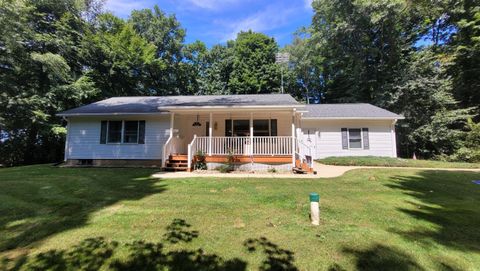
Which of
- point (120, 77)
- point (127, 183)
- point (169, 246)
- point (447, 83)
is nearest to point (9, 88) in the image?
point (120, 77)

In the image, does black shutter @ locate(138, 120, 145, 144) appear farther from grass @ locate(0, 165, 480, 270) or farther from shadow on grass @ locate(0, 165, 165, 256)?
grass @ locate(0, 165, 480, 270)

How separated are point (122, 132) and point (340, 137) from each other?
506 inches

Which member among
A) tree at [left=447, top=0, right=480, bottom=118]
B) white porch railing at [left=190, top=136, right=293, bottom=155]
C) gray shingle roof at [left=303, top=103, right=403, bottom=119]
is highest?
tree at [left=447, top=0, right=480, bottom=118]

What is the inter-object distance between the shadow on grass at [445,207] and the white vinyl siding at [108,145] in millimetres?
10509

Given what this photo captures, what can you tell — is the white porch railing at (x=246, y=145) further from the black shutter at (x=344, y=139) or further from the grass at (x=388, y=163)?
the black shutter at (x=344, y=139)

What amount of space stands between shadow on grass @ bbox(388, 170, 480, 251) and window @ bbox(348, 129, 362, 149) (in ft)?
20.0

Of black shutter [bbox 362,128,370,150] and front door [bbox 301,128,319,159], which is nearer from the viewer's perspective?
black shutter [bbox 362,128,370,150]

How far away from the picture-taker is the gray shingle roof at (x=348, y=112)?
15.3 meters

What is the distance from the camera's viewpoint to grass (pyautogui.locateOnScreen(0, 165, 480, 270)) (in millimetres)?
3236

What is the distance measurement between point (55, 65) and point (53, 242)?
52.3 feet

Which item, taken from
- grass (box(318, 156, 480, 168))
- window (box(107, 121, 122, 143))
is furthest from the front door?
window (box(107, 121, 122, 143))

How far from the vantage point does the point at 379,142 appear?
15305 mm

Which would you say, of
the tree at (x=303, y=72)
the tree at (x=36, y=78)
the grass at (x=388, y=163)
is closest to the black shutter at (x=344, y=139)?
the grass at (x=388, y=163)

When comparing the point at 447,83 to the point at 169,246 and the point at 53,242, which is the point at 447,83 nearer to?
the point at 169,246
